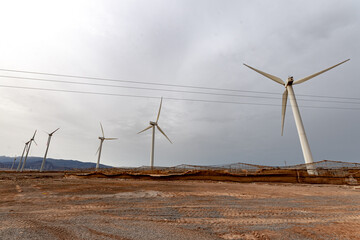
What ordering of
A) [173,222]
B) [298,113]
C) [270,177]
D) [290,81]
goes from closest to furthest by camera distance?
[173,222]
[270,177]
[298,113]
[290,81]

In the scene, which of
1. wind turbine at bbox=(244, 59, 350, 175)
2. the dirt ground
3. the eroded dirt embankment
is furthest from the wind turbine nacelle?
the dirt ground

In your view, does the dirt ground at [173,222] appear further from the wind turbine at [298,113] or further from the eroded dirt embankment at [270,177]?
the wind turbine at [298,113]

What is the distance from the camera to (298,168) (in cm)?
2392

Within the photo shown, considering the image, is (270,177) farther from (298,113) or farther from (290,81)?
(290,81)

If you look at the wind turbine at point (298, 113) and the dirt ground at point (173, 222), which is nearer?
the dirt ground at point (173, 222)

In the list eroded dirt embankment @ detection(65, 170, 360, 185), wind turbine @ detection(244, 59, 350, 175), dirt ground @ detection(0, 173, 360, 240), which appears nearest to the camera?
dirt ground @ detection(0, 173, 360, 240)

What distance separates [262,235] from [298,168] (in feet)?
81.7

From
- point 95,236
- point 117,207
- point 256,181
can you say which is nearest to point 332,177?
point 256,181

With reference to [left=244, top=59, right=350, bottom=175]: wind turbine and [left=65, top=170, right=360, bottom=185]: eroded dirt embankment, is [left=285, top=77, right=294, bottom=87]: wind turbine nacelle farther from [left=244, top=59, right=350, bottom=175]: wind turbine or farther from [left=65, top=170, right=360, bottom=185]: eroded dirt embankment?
[left=65, top=170, right=360, bottom=185]: eroded dirt embankment

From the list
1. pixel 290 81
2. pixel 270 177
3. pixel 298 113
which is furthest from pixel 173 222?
pixel 290 81

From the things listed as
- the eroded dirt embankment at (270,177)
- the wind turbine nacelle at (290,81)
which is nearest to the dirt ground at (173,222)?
the eroded dirt embankment at (270,177)

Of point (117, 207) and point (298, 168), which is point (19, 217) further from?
point (298, 168)

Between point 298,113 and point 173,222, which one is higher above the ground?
point 298,113

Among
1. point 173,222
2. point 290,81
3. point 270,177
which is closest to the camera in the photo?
point 173,222
